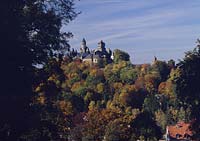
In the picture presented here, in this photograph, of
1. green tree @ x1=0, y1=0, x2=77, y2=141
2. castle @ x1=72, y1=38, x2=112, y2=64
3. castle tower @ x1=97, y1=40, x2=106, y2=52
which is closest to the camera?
green tree @ x1=0, y1=0, x2=77, y2=141

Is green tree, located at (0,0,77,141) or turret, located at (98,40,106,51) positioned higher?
turret, located at (98,40,106,51)

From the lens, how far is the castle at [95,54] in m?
170

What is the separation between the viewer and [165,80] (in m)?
129

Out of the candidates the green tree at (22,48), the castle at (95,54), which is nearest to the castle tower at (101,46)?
the castle at (95,54)

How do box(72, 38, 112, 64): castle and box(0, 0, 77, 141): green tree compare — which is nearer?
box(0, 0, 77, 141): green tree

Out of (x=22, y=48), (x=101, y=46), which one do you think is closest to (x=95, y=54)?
(x=101, y=46)

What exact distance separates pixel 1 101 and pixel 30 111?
1.13m

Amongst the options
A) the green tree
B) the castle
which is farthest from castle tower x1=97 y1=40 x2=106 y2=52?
the green tree

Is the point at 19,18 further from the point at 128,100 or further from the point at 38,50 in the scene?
the point at 128,100

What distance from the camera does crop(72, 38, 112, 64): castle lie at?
558 ft

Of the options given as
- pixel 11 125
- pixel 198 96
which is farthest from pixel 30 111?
pixel 198 96

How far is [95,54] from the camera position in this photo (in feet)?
584

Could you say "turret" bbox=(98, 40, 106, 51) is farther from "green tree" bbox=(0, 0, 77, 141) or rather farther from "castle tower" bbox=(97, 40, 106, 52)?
"green tree" bbox=(0, 0, 77, 141)

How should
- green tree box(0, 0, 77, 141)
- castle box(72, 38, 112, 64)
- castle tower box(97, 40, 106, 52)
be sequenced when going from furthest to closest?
castle tower box(97, 40, 106, 52) → castle box(72, 38, 112, 64) → green tree box(0, 0, 77, 141)
